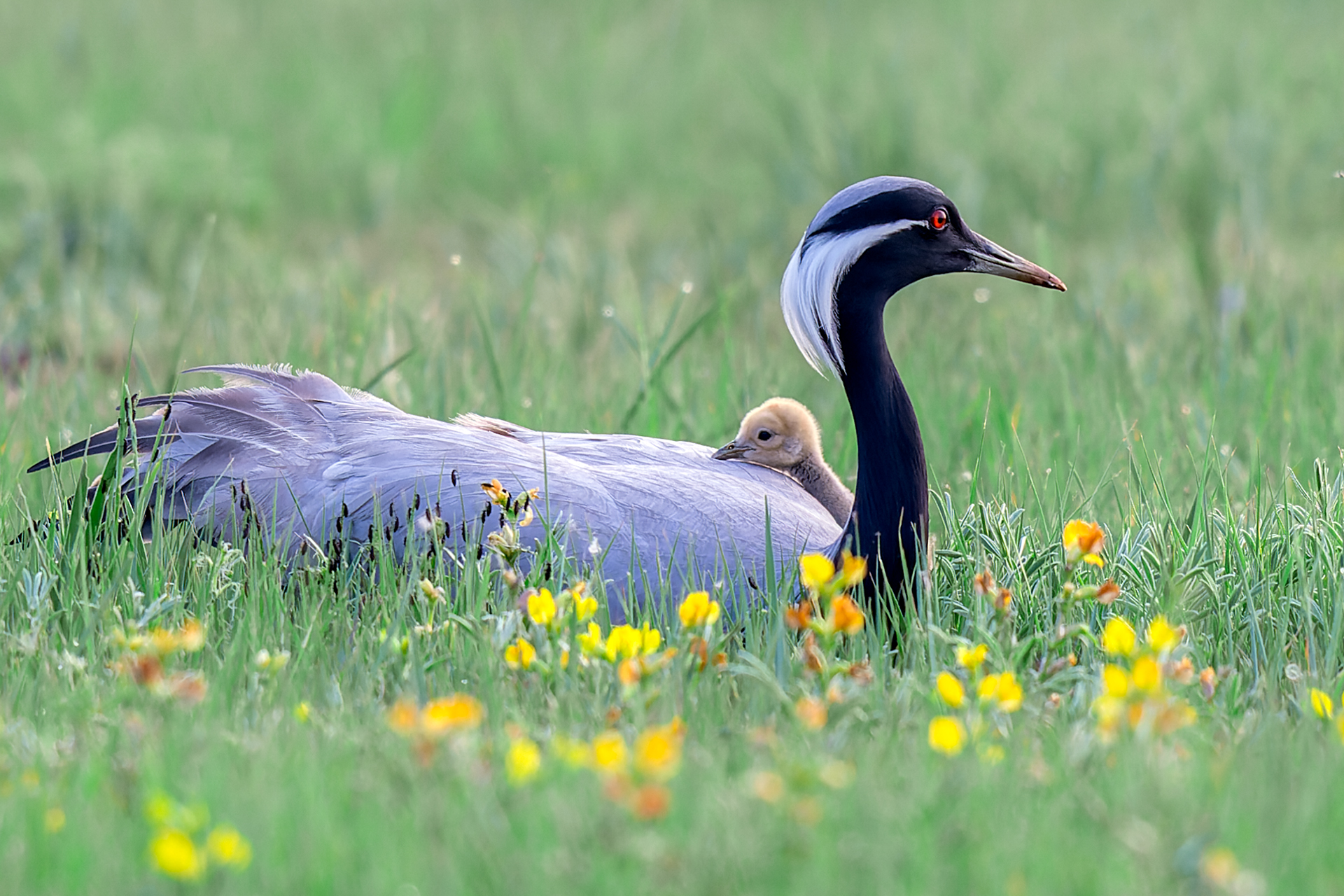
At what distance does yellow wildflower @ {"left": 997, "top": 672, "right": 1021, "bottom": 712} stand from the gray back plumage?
1001 mm

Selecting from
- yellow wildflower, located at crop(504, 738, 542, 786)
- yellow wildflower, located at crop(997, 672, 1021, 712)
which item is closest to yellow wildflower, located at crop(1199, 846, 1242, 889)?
yellow wildflower, located at crop(997, 672, 1021, 712)

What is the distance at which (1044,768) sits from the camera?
8.57 feet

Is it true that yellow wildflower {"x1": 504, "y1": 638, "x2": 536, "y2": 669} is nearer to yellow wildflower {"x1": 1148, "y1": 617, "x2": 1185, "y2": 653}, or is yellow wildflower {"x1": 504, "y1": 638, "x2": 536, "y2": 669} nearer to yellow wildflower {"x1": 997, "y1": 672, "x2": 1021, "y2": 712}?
yellow wildflower {"x1": 997, "y1": 672, "x2": 1021, "y2": 712}

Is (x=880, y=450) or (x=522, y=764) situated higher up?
(x=880, y=450)

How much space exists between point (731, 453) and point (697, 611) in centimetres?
148

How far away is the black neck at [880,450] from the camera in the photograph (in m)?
3.85

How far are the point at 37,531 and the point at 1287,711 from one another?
115 inches

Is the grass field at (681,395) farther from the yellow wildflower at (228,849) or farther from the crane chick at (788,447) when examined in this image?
the crane chick at (788,447)

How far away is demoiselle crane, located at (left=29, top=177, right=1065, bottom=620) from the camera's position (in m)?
3.87

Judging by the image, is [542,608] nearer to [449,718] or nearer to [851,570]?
[851,570]

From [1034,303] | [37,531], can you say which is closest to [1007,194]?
[1034,303]

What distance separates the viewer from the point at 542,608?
312 centimetres

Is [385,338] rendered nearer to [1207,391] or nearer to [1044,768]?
[1207,391]

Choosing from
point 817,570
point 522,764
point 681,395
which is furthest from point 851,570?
point 681,395
